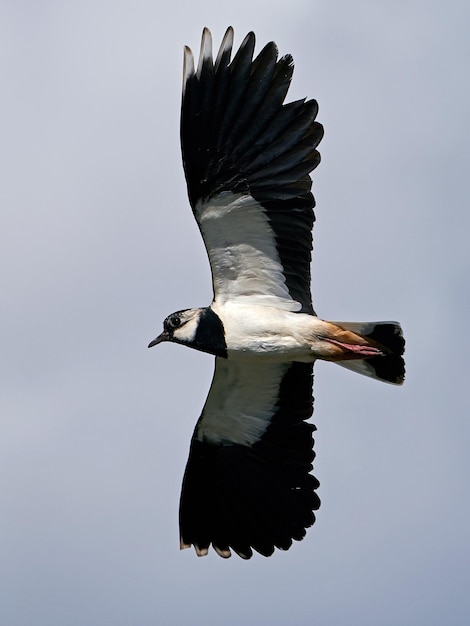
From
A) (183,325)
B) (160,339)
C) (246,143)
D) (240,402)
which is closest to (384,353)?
(240,402)

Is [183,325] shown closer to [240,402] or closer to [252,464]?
[240,402]

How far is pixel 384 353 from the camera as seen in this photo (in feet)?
39.4

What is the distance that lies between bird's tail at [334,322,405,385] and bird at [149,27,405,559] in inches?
0.4

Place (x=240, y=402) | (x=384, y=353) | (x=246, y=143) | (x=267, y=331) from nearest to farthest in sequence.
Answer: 1. (x=246, y=143)
2. (x=267, y=331)
3. (x=384, y=353)
4. (x=240, y=402)

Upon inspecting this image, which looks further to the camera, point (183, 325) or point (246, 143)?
point (183, 325)

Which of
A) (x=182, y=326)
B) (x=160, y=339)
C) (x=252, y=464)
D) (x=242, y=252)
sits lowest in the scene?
A: (x=252, y=464)

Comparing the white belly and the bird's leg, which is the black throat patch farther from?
the bird's leg

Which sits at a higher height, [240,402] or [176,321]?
[176,321]

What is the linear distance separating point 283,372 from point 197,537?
1.57 metres

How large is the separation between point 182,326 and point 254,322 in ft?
1.94

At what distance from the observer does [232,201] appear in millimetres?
11500

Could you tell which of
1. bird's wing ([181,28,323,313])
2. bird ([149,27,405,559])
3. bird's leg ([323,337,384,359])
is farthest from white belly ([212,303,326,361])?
bird's wing ([181,28,323,313])

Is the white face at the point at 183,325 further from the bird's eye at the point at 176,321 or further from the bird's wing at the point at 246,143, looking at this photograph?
the bird's wing at the point at 246,143

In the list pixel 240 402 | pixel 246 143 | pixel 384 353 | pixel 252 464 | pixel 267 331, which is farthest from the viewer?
pixel 252 464
